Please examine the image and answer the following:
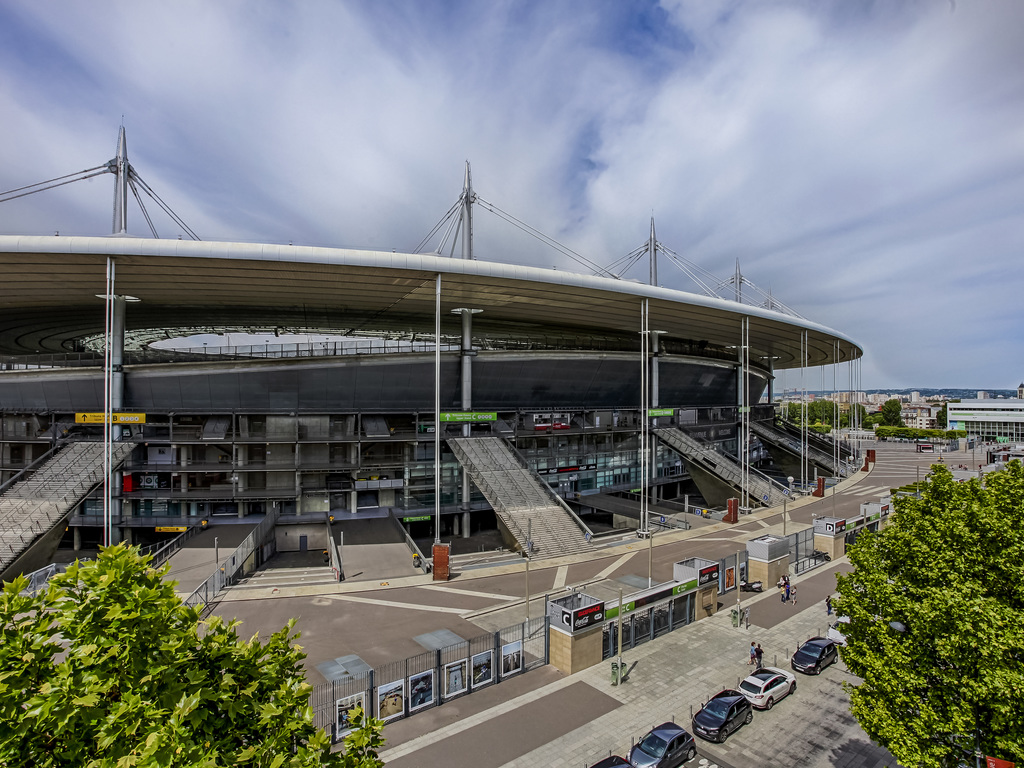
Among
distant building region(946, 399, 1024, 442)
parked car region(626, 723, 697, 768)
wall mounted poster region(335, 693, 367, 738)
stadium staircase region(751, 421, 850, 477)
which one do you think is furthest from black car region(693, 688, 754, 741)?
distant building region(946, 399, 1024, 442)

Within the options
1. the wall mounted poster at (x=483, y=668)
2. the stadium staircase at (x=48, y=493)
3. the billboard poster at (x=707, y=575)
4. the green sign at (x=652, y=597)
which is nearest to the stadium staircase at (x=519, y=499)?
the green sign at (x=652, y=597)

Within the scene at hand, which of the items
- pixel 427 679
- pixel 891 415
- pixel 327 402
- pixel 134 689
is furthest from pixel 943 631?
pixel 891 415

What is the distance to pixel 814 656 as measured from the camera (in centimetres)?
Answer: 2278

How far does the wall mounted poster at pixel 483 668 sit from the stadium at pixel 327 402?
50.2ft

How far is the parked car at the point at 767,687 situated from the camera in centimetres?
1983

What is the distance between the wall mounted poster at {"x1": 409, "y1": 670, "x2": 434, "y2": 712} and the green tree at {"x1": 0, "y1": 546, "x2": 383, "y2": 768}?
11673 mm

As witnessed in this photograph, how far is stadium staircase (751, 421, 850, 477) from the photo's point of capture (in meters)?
78.3

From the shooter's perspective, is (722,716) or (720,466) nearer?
(722,716)

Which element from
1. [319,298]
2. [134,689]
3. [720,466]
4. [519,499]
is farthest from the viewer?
[720,466]

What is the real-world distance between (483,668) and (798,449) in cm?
7580

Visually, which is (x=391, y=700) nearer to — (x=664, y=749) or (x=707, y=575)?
(x=664, y=749)

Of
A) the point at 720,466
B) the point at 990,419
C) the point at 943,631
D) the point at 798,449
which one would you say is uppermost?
the point at 943,631

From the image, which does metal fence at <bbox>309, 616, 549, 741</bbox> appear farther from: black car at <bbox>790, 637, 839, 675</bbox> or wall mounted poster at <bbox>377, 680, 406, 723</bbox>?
black car at <bbox>790, 637, 839, 675</bbox>

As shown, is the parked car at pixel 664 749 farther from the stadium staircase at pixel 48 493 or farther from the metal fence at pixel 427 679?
the stadium staircase at pixel 48 493
